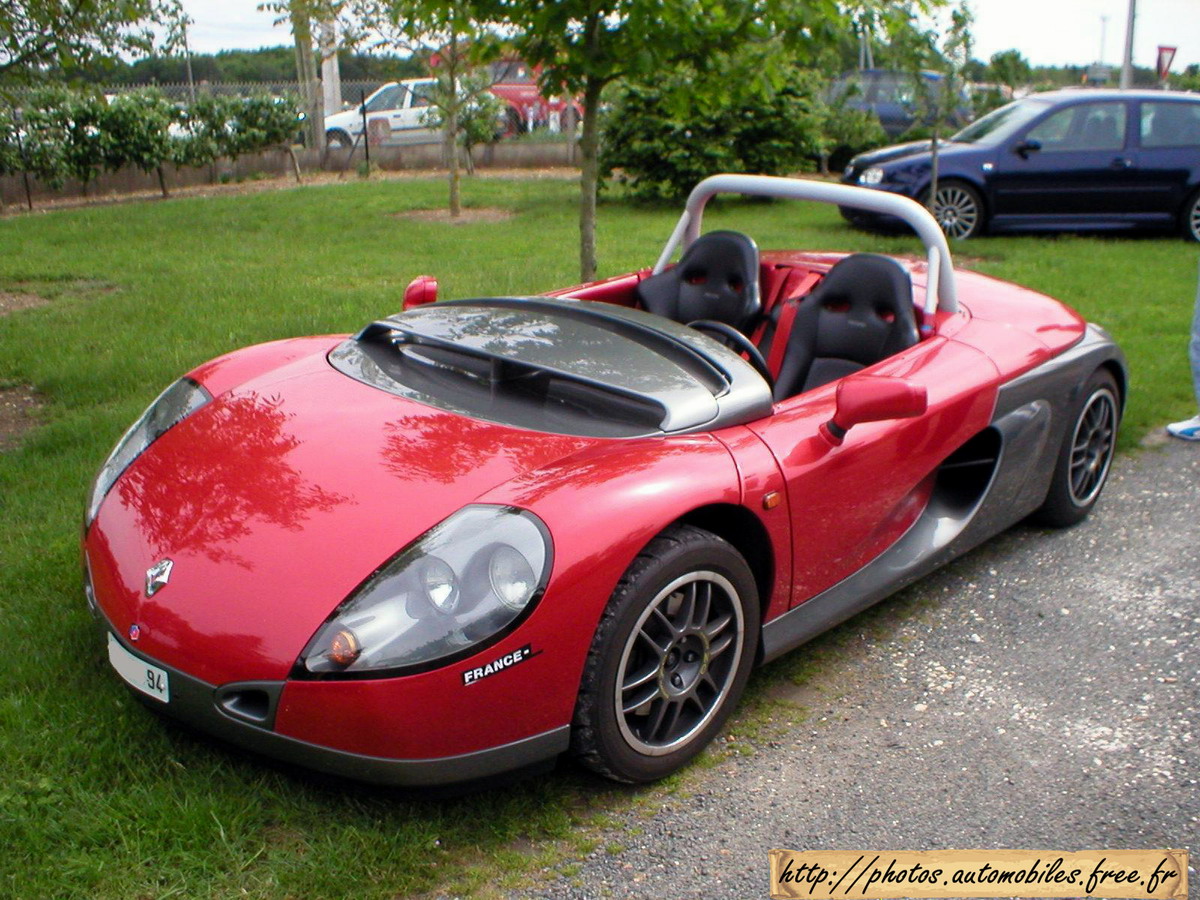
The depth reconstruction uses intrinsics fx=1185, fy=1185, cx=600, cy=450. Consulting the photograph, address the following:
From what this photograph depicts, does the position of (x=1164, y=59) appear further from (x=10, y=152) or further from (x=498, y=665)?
(x=498, y=665)

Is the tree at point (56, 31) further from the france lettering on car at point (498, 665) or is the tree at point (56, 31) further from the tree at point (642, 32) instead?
the france lettering on car at point (498, 665)

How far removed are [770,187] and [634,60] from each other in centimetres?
181

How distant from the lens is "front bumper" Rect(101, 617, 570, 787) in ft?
8.64

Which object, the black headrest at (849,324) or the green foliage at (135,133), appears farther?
the green foliage at (135,133)

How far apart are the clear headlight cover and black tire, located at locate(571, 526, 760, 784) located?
1557 millimetres

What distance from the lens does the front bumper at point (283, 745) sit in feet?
8.64

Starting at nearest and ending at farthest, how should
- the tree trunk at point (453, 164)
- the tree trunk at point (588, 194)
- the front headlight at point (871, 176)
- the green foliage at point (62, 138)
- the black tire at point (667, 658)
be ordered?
the black tire at point (667, 658), the tree trunk at point (588, 194), the front headlight at point (871, 176), the tree trunk at point (453, 164), the green foliage at point (62, 138)

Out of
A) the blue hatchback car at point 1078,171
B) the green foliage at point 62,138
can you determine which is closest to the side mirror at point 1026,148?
the blue hatchback car at point 1078,171

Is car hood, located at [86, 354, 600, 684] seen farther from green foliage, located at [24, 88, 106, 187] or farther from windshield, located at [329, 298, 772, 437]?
green foliage, located at [24, 88, 106, 187]

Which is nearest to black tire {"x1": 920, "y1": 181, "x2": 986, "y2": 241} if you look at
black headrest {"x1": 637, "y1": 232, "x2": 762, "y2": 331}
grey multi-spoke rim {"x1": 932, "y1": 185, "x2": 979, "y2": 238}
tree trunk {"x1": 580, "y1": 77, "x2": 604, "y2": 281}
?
grey multi-spoke rim {"x1": 932, "y1": 185, "x2": 979, "y2": 238}

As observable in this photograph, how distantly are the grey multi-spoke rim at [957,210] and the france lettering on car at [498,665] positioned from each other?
9.78 metres

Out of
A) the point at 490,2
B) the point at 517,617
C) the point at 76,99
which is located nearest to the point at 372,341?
the point at 517,617

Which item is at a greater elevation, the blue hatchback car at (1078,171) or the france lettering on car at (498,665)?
the blue hatchback car at (1078,171)

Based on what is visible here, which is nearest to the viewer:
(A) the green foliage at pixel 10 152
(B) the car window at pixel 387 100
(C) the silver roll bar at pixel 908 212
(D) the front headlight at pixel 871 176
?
(C) the silver roll bar at pixel 908 212
